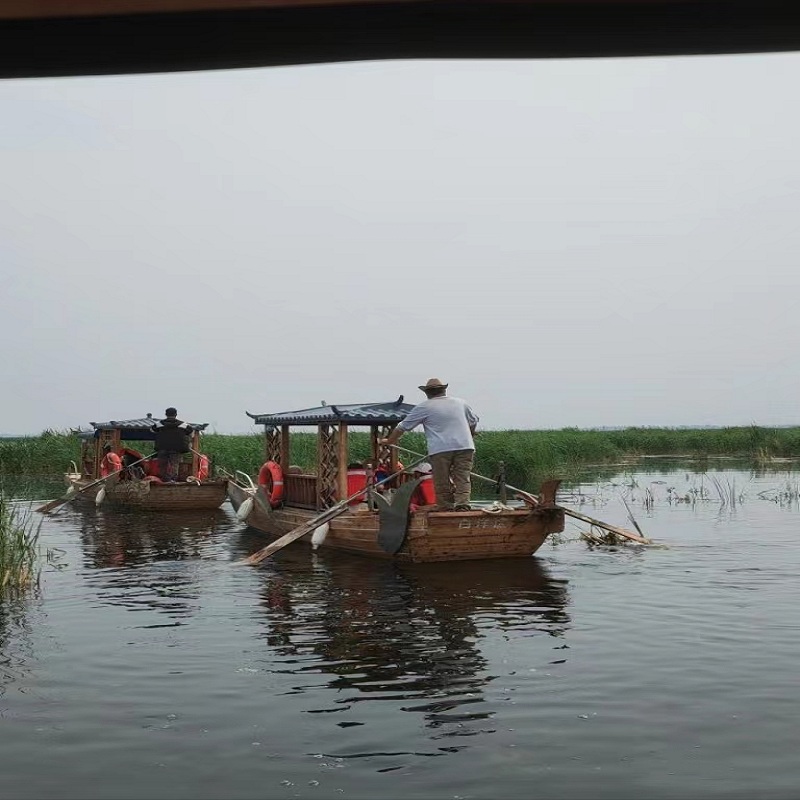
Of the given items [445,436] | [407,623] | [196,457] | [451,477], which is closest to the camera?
[407,623]

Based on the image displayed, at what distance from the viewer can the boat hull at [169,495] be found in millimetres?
21702

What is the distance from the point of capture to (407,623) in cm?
982

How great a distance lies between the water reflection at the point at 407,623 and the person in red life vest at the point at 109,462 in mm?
9899

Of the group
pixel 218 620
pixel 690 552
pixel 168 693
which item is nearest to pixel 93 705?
pixel 168 693

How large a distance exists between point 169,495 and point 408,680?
15.3 metres

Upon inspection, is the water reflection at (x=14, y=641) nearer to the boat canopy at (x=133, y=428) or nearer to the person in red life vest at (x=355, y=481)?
the person in red life vest at (x=355, y=481)

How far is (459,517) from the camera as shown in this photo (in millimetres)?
13078

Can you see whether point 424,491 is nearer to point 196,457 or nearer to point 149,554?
point 149,554

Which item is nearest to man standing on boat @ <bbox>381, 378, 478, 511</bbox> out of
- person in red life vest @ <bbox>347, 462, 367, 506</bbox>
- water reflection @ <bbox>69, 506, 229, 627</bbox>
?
person in red life vest @ <bbox>347, 462, 367, 506</bbox>

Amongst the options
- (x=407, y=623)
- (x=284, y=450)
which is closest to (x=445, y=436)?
(x=407, y=623)

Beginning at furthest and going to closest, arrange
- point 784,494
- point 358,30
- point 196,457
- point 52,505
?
point 784,494 → point 196,457 → point 52,505 → point 358,30

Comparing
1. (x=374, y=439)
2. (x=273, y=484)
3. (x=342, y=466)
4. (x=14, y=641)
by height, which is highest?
(x=374, y=439)

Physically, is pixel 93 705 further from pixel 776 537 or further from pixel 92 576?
pixel 776 537

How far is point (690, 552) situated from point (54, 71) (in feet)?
48.1
